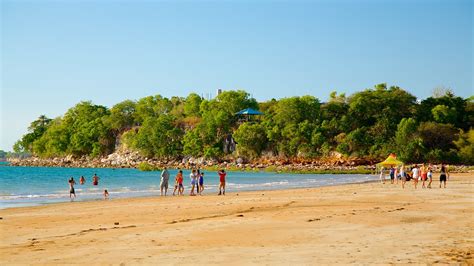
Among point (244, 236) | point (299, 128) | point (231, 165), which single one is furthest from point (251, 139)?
point (244, 236)

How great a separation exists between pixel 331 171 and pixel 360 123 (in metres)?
27.3

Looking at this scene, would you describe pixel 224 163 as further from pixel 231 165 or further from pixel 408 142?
pixel 408 142

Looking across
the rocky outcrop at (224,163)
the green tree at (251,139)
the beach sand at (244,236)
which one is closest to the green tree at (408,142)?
the rocky outcrop at (224,163)

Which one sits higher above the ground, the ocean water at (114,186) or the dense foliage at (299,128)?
the dense foliage at (299,128)

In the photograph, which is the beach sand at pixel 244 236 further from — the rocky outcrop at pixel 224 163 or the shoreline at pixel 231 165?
the rocky outcrop at pixel 224 163

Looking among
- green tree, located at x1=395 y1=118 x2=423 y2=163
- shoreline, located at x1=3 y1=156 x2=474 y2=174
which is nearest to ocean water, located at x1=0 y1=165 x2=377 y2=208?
shoreline, located at x1=3 y1=156 x2=474 y2=174

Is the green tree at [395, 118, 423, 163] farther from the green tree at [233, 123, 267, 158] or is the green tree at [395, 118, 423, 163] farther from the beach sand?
the beach sand

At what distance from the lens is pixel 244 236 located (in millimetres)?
13828

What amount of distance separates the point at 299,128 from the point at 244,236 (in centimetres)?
9962

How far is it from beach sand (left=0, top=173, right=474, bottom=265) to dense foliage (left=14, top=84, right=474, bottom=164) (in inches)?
3309

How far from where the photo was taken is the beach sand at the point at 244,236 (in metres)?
11.0

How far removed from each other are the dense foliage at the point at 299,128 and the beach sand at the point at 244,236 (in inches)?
3309

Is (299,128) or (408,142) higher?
(299,128)

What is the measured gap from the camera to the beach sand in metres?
11.0
